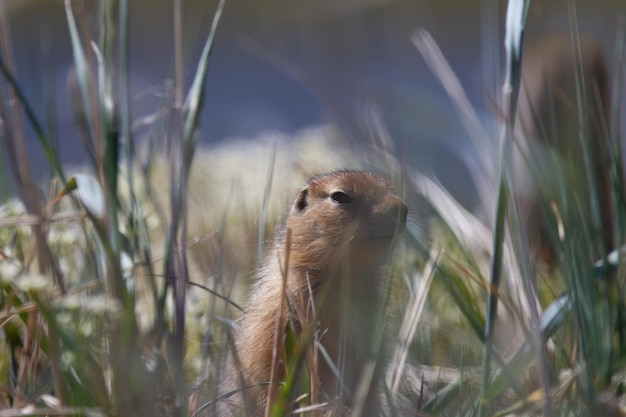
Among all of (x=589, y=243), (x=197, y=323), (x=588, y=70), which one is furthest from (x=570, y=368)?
(x=588, y=70)

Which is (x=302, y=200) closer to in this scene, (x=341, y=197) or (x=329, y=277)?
(x=341, y=197)

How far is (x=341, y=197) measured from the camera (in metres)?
2.79

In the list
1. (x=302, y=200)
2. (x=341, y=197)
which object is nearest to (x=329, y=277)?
(x=341, y=197)

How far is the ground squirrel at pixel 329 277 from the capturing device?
2334 mm

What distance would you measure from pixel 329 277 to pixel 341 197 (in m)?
0.53

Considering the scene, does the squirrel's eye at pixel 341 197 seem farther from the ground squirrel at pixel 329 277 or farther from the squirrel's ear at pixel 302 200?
the squirrel's ear at pixel 302 200

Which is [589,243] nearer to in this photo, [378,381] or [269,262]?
[378,381]

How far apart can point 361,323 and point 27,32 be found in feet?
3.60

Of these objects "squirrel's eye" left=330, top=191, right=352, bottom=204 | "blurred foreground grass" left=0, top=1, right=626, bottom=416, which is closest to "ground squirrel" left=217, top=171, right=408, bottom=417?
"squirrel's eye" left=330, top=191, right=352, bottom=204

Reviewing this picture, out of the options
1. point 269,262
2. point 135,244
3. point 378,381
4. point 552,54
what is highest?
point 552,54

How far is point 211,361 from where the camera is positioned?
7.92 feet

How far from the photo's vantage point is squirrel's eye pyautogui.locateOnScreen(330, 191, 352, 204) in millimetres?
2779

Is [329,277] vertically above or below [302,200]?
below

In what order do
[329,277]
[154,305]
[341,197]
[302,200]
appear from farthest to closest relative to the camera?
[302,200] → [341,197] → [329,277] → [154,305]
